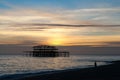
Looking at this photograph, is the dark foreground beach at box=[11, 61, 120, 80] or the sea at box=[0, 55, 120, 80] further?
the sea at box=[0, 55, 120, 80]

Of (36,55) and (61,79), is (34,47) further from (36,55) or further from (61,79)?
(61,79)

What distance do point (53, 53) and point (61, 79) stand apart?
118950 millimetres

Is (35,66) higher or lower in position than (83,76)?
lower

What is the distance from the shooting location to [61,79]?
20.0 m

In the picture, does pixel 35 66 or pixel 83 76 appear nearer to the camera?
pixel 83 76

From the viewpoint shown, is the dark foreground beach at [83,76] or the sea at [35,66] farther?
the sea at [35,66]

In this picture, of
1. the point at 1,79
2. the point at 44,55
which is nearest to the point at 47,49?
the point at 44,55

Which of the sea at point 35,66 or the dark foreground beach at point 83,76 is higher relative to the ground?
the dark foreground beach at point 83,76

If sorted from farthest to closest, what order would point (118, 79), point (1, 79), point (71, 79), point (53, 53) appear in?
point (53, 53)
point (1, 79)
point (71, 79)
point (118, 79)

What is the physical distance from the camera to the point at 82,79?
1944 cm

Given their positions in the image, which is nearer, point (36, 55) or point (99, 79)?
point (99, 79)

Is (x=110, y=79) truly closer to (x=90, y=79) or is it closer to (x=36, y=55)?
(x=90, y=79)

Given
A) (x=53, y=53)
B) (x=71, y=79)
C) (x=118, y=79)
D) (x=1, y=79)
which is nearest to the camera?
(x=118, y=79)

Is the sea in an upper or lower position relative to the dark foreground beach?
lower
